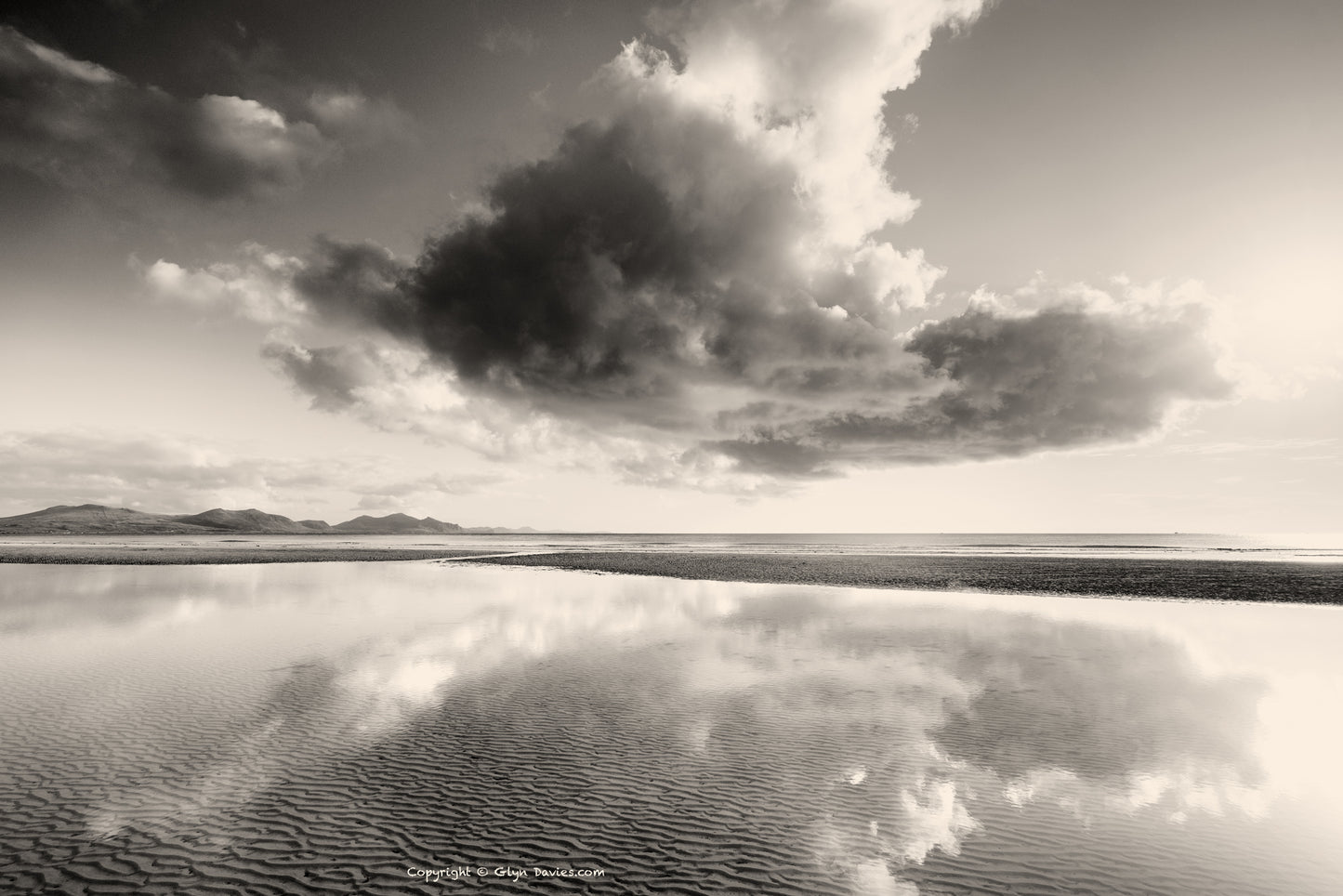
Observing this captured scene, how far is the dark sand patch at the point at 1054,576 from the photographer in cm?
4594

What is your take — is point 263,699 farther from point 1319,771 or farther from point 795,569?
point 795,569

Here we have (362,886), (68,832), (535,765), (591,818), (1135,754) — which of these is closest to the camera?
(362,886)

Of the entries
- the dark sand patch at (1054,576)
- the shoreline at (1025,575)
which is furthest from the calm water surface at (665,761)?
the dark sand patch at (1054,576)

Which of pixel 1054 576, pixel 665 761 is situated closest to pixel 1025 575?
pixel 1054 576

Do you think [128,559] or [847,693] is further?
[128,559]

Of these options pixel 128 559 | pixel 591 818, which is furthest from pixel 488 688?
pixel 128 559

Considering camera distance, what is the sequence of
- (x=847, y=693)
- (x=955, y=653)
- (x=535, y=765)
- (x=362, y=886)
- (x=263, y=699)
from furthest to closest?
(x=955, y=653), (x=847, y=693), (x=263, y=699), (x=535, y=765), (x=362, y=886)

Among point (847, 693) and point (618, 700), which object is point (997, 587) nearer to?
point (847, 693)

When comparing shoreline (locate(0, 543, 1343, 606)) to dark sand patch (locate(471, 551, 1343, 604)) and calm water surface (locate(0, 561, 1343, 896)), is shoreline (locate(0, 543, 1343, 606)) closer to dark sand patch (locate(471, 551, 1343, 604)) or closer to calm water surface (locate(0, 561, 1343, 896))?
dark sand patch (locate(471, 551, 1343, 604))

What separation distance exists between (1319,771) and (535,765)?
15634 millimetres

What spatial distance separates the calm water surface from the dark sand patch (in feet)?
67.0

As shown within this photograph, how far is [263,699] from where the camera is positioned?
16.5 m

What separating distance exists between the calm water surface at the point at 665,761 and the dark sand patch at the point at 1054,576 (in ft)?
67.0

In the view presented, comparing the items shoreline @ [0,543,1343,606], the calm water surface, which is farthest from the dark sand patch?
the calm water surface
